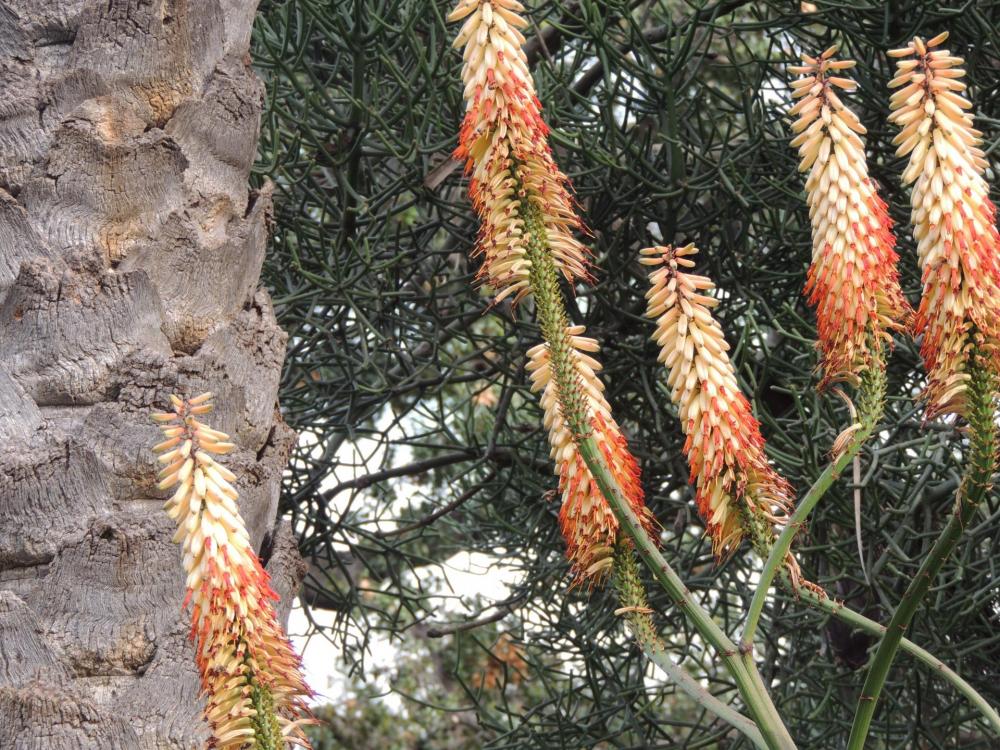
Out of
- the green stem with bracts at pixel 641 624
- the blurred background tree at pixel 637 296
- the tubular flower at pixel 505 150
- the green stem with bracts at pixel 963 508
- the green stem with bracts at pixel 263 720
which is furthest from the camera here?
the blurred background tree at pixel 637 296

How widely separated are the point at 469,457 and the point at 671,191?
120 centimetres

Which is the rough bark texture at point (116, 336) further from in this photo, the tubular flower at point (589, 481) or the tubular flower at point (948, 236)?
the tubular flower at point (948, 236)

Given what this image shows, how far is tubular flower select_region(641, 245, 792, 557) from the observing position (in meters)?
1.48

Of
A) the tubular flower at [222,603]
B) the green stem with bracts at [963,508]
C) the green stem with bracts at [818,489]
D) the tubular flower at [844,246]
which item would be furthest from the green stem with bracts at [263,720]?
the tubular flower at [844,246]

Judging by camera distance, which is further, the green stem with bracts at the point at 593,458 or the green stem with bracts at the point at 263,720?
the green stem with bracts at the point at 593,458

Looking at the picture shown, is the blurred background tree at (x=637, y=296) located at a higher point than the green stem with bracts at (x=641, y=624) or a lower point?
higher

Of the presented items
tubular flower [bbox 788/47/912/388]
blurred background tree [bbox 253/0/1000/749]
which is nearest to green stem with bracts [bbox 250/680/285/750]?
tubular flower [bbox 788/47/912/388]

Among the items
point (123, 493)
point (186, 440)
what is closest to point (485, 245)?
point (186, 440)

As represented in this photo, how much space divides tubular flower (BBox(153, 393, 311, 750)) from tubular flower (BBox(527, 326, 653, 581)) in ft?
1.70

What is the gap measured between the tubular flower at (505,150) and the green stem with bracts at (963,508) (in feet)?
1.60

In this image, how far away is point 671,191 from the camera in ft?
10.8

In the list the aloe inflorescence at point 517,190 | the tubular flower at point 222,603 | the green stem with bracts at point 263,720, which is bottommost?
the green stem with bracts at point 263,720

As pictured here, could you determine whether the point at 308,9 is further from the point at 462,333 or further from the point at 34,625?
the point at 34,625

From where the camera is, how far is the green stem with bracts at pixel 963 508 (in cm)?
131
